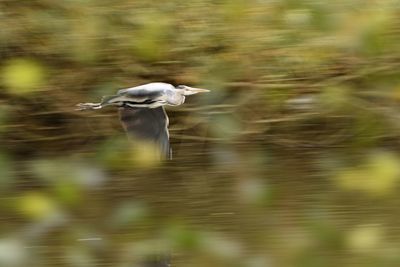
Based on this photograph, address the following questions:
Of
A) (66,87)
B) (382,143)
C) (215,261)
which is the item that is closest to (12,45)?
(66,87)

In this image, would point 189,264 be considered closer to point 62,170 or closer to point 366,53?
point 62,170

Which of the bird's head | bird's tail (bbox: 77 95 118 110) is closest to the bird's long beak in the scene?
the bird's head

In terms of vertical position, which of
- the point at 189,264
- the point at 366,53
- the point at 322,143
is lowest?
the point at 189,264

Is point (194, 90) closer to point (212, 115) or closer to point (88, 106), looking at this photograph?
point (212, 115)

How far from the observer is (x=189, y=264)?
2.13 meters

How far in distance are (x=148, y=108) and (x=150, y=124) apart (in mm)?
35

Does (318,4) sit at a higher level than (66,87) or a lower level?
higher

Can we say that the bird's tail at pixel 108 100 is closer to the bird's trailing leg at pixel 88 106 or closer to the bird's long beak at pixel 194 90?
the bird's trailing leg at pixel 88 106

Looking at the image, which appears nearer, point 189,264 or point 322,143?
point 189,264

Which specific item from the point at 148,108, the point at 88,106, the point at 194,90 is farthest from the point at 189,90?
the point at 88,106

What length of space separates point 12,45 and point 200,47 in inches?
16.0

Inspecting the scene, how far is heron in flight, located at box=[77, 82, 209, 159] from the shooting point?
2.26 m

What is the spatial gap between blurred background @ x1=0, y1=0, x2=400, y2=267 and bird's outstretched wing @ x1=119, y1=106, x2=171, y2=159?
4cm

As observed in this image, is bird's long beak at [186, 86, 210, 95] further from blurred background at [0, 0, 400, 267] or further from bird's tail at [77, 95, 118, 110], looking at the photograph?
bird's tail at [77, 95, 118, 110]
